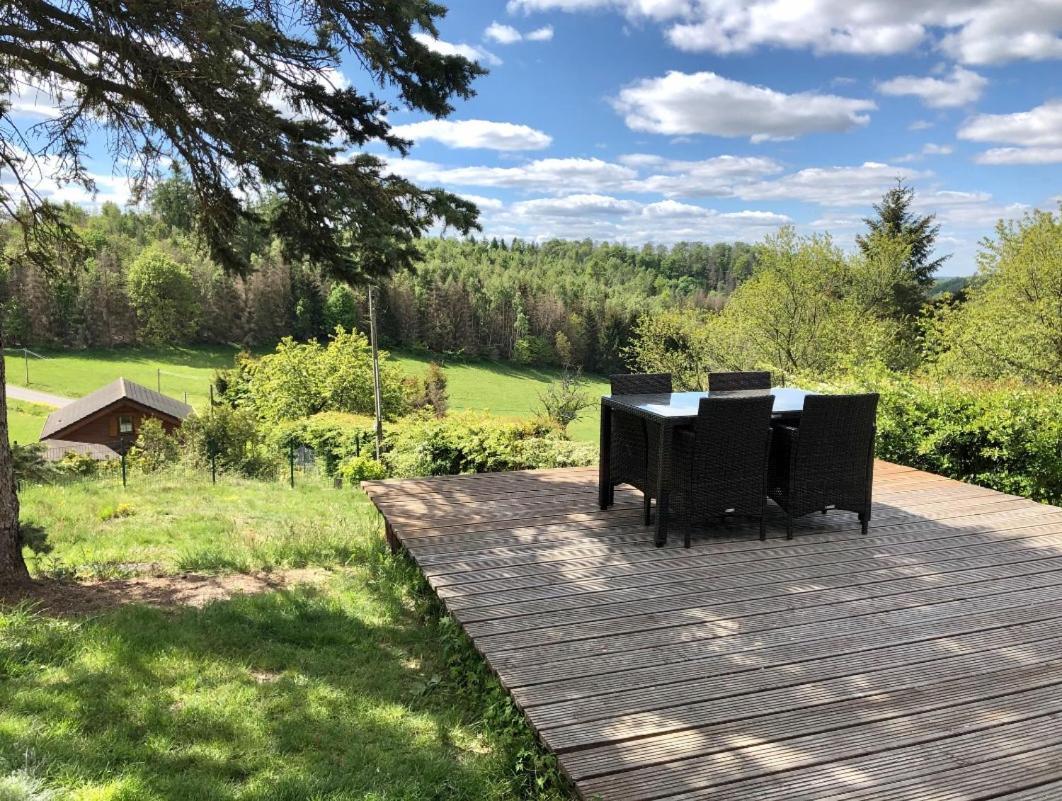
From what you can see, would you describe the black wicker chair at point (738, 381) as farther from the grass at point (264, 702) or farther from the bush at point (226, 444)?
the bush at point (226, 444)

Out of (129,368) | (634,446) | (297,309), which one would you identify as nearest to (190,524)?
(634,446)

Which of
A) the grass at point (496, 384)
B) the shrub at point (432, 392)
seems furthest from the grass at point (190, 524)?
the grass at point (496, 384)

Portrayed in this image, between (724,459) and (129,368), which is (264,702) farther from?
(129,368)

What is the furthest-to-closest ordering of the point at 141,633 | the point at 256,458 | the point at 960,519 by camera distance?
the point at 256,458
the point at 960,519
the point at 141,633

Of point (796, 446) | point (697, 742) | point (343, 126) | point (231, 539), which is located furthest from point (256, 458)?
point (697, 742)

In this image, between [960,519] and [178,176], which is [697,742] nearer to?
[960,519]

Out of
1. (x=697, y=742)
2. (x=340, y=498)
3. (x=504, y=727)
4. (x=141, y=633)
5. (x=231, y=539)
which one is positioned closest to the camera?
(x=697, y=742)

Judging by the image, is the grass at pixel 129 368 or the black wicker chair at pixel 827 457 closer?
→ the black wicker chair at pixel 827 457

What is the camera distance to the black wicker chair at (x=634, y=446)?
3.96 meters

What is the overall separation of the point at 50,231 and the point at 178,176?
110cm

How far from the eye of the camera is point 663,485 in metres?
3.69

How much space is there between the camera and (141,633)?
312 cm

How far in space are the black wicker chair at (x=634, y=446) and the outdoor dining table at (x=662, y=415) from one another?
0.06 meters

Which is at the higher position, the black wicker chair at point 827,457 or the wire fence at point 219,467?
the black wicker chair at point 827,457
